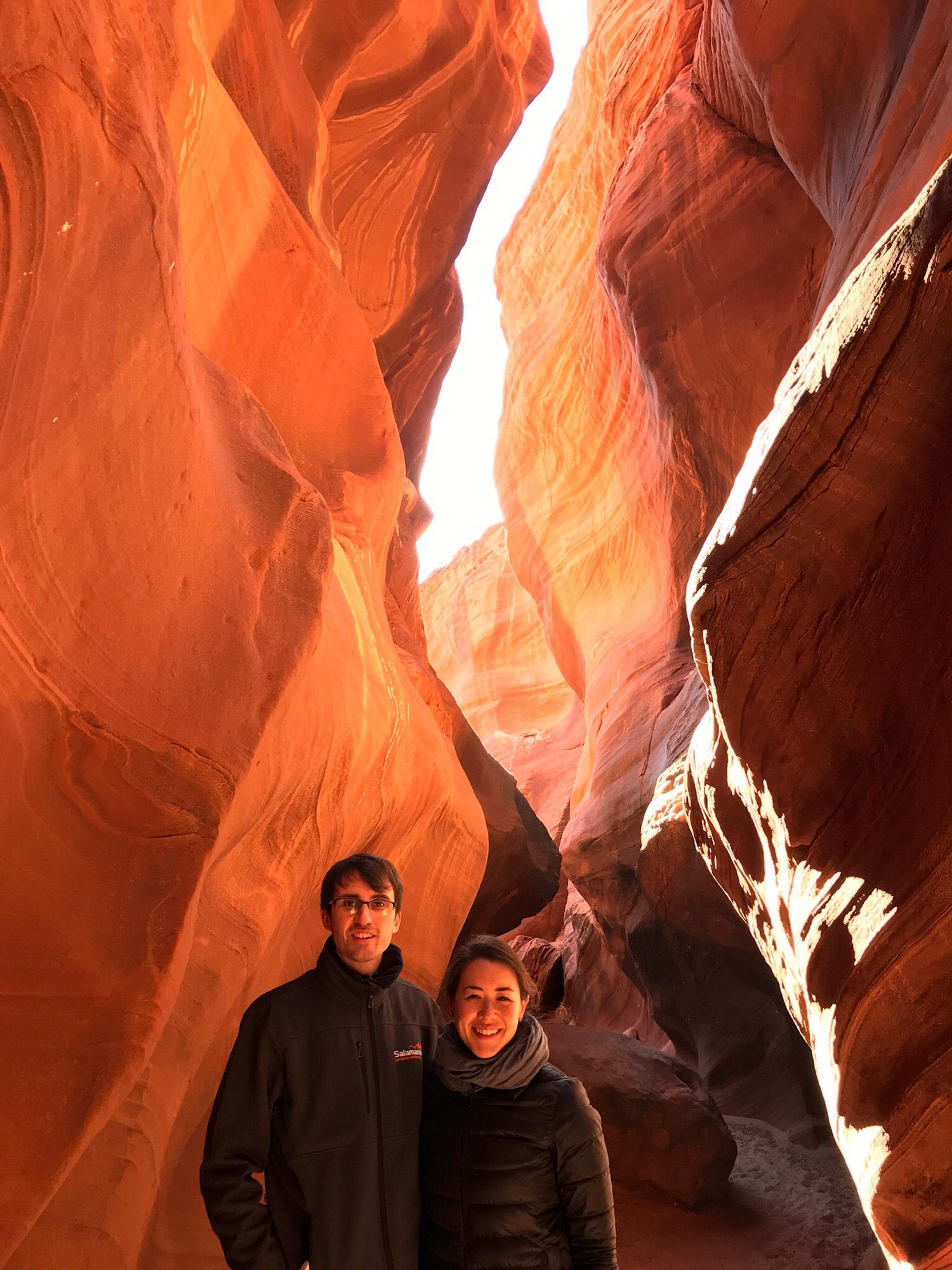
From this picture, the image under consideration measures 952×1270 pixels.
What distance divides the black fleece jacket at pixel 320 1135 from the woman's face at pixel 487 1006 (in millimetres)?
210

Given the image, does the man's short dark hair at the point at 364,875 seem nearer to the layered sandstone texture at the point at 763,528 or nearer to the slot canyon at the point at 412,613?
the slot canyon at the point at 412,613

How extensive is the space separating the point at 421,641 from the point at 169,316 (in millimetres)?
6902

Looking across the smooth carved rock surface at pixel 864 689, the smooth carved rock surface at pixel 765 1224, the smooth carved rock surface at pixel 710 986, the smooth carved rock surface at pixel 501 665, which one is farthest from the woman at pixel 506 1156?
the smooth carved rock surface at pixel 501 665

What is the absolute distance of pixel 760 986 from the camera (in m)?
8.47

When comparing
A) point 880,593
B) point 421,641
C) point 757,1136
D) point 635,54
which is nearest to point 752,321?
point 421,641

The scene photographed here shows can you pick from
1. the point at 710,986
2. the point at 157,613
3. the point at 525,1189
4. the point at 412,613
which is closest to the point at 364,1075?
the point at 525,1189

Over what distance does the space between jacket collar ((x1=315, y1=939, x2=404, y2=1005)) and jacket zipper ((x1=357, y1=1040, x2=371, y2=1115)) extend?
0.10 m

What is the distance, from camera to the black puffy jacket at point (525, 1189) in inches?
82.1

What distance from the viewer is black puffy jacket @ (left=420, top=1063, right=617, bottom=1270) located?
209cm

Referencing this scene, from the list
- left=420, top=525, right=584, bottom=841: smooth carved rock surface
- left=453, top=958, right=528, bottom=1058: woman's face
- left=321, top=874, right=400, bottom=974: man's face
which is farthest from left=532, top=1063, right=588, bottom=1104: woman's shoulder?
left=420, top=525, right=584, bottom=841: smooth carved rock surface

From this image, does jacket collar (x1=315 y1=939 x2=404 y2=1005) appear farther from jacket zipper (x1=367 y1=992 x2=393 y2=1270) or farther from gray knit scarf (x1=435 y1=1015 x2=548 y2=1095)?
gray knit scarf (x1=435 y1=1015 x2=548 y2=1095)

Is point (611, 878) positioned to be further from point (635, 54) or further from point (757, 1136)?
point (635, 54)

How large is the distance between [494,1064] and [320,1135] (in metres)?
0.43

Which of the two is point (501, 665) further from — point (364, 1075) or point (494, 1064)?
point (494, 1064)
